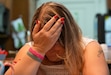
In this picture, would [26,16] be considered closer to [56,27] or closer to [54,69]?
[54,69]

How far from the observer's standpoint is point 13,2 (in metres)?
3.88

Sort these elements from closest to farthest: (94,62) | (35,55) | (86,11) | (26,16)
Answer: (35,55) < (94,62) < (26,16) < (86,11)

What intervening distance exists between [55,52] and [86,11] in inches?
114

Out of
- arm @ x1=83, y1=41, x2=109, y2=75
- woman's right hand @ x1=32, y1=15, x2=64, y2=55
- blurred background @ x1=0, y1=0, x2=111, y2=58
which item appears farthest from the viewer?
blurred background @ x1=0, y1=0, x2=111, y2=58

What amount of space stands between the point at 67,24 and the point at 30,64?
273 mm

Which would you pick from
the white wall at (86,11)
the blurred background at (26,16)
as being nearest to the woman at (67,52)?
the blurred background at (26,16)

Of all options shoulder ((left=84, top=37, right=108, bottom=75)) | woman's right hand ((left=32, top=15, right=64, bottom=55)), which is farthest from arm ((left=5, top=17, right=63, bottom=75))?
shoulder ((left=84, top=37, right=108, bottom=75))

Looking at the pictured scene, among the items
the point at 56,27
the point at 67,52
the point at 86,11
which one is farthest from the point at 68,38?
the point at 86,11

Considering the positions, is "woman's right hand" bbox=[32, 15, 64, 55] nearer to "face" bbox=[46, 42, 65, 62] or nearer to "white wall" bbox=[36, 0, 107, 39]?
"face" bbox=[46, 42, 65, 62]

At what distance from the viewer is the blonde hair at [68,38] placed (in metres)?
1.08

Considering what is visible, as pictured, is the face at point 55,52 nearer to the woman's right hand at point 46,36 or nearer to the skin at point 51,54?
the skin at point 51,54

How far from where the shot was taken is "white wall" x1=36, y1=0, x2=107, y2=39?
381 cm

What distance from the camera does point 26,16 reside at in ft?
12.4

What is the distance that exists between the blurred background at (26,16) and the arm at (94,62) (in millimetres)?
2344
